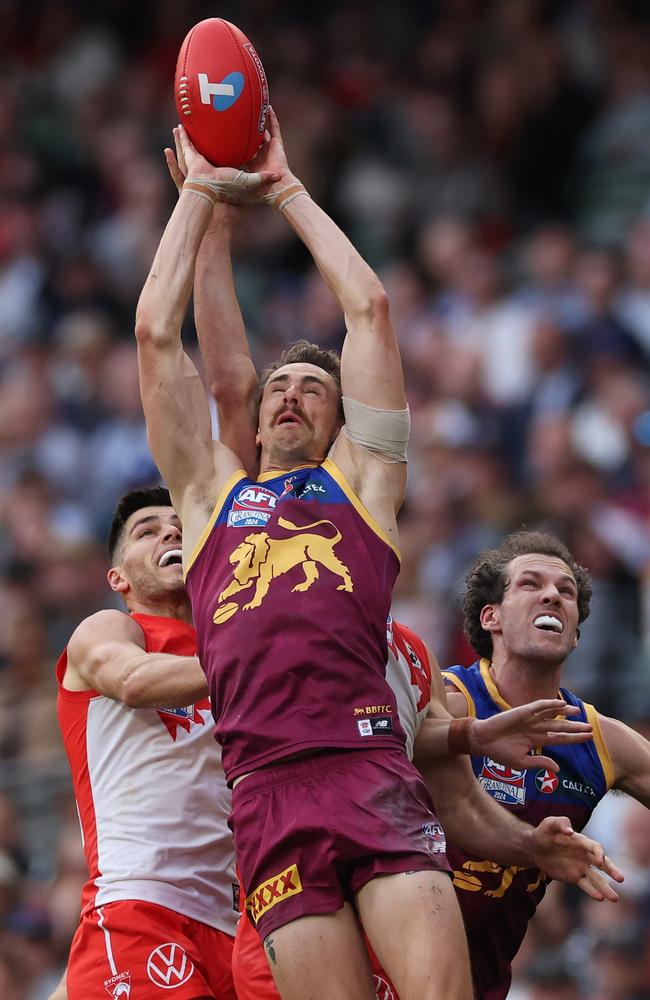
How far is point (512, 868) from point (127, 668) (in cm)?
160

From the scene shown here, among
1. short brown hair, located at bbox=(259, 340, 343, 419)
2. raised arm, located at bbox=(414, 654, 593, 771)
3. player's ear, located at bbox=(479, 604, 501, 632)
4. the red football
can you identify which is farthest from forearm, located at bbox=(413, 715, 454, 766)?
the red football

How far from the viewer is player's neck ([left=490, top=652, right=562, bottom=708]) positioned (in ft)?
20.5

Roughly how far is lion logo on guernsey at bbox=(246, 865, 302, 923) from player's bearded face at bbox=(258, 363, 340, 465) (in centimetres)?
132

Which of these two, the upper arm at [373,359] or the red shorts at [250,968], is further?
the upper arm at [373,359]

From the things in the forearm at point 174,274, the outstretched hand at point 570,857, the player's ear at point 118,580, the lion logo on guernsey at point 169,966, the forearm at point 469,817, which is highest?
the forearm at point 174,274

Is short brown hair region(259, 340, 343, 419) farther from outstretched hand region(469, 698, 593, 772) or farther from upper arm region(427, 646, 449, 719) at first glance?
outstretched hand region(469, 698, 593, 772)

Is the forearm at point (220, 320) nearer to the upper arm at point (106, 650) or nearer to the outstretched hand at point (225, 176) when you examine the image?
the outstretched hand at point (225, 176)

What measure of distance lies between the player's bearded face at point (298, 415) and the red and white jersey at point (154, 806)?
0.94 m

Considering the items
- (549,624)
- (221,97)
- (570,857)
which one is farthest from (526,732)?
(221,97)

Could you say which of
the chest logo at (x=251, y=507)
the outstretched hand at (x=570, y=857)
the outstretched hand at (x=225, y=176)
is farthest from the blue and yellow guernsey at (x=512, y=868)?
the outstretched hand at (x=225, y=176)

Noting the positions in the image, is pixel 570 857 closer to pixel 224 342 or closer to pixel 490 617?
pixel 490 617

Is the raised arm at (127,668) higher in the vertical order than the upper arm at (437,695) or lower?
higher

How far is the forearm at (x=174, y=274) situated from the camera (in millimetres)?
5277

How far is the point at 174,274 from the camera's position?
5348 mm
